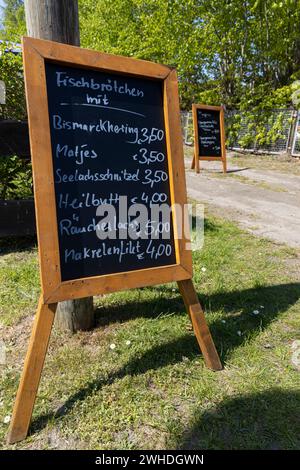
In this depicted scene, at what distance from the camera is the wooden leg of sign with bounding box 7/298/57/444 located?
1.66 m

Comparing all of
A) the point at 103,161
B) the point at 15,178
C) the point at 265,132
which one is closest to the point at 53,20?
the point at 103,161

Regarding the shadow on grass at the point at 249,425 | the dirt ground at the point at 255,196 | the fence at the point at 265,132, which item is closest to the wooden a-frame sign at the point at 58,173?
the shadow on grass at the point at 249,425

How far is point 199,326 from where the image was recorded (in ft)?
6.85

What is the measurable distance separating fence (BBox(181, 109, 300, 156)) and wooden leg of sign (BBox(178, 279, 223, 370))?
11.2m

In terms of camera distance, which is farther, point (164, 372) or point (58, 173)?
point (164, 372)

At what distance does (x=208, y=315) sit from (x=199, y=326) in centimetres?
57

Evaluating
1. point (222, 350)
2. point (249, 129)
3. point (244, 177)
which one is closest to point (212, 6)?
point (249, 129)

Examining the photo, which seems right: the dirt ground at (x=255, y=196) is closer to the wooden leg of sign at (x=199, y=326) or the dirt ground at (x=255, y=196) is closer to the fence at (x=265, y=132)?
the fence at (x=265, y=132)

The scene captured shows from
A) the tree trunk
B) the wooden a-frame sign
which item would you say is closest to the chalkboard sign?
the wooden a-frame sign

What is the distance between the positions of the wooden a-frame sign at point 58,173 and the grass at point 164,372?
12.6 inches

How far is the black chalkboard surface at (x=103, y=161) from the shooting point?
177 cm

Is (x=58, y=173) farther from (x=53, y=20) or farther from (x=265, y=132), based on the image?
(x=265, y=132)

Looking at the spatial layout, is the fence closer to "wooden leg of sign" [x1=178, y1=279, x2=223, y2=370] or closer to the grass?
the grass

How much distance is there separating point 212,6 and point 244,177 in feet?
26.2
